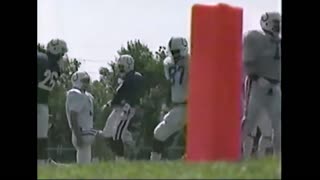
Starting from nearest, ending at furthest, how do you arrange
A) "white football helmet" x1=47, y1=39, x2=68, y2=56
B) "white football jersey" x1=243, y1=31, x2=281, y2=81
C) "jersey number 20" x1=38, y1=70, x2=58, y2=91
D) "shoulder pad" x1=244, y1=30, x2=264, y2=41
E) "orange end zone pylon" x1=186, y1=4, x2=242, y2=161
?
1. "orange end zone pylon" x1=186, y1=4, x2=242, y2=161
2. "shoulder pad" x1=244, y1=30, x2=264, y2=41
3. "white football jersey" x1=243, y1=31, x2=281, y2=81
4. "jersey number 20" x1=38, y1=70, x2=58, y2=91
5. "white football helmet" x1=47, y1=39, x2=68, y2=56

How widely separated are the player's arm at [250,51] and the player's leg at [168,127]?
4.77 feet

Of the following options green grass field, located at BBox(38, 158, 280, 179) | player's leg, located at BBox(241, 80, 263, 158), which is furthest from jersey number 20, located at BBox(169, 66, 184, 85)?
green grass field, located at BBox(38, 158, 280, 179)

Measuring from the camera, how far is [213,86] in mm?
4211

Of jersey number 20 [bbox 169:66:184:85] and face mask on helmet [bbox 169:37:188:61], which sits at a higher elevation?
face mask on helmet [bbox 169:37:188:61]

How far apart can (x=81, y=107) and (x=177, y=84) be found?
1489mm

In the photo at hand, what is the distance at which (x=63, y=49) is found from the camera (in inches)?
280

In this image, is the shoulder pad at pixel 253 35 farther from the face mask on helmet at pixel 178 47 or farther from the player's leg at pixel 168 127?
the player's leg at pixel 168 127

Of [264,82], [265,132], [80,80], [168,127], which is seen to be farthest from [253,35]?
[80,80]

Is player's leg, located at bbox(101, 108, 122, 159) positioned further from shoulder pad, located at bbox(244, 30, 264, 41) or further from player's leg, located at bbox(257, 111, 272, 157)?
shoulder pad, located at bbox(244, 30, 264, 41)

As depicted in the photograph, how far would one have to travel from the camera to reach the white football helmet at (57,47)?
23.0 feet

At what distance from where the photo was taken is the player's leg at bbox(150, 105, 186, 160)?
719 centimetres

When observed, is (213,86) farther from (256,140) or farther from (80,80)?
(80,80)
